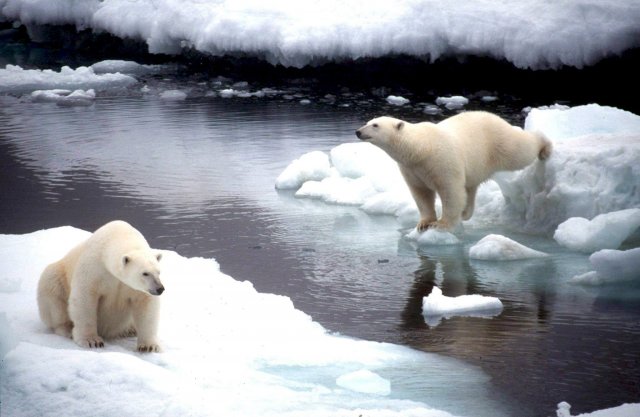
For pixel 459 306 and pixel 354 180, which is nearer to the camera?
pixel 459 306

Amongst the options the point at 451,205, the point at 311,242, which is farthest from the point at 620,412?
the point at 311,242

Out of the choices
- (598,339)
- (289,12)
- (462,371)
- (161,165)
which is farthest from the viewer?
(289,12)

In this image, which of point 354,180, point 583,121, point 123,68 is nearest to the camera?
point 583,121

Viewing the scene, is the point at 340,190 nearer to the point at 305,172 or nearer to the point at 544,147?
the point at 305,172

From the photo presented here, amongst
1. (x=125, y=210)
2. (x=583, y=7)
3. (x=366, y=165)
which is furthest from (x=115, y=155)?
(x=583, y=7)

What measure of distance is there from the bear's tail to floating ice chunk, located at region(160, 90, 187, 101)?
25.7ft

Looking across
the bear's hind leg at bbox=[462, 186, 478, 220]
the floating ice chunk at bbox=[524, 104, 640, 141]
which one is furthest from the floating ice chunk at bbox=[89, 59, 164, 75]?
the bear's hind leg at bbox=[462, 186, 478, 220]

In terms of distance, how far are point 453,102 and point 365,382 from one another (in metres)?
8.96

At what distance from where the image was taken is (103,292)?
4051 millimetres

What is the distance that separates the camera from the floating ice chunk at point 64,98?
13.5 m

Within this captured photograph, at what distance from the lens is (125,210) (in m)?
7.60

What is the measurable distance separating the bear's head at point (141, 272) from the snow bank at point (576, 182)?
3657 millimetres

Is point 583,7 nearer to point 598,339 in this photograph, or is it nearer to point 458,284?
point 458,284

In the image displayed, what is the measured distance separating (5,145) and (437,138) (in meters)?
5.58
